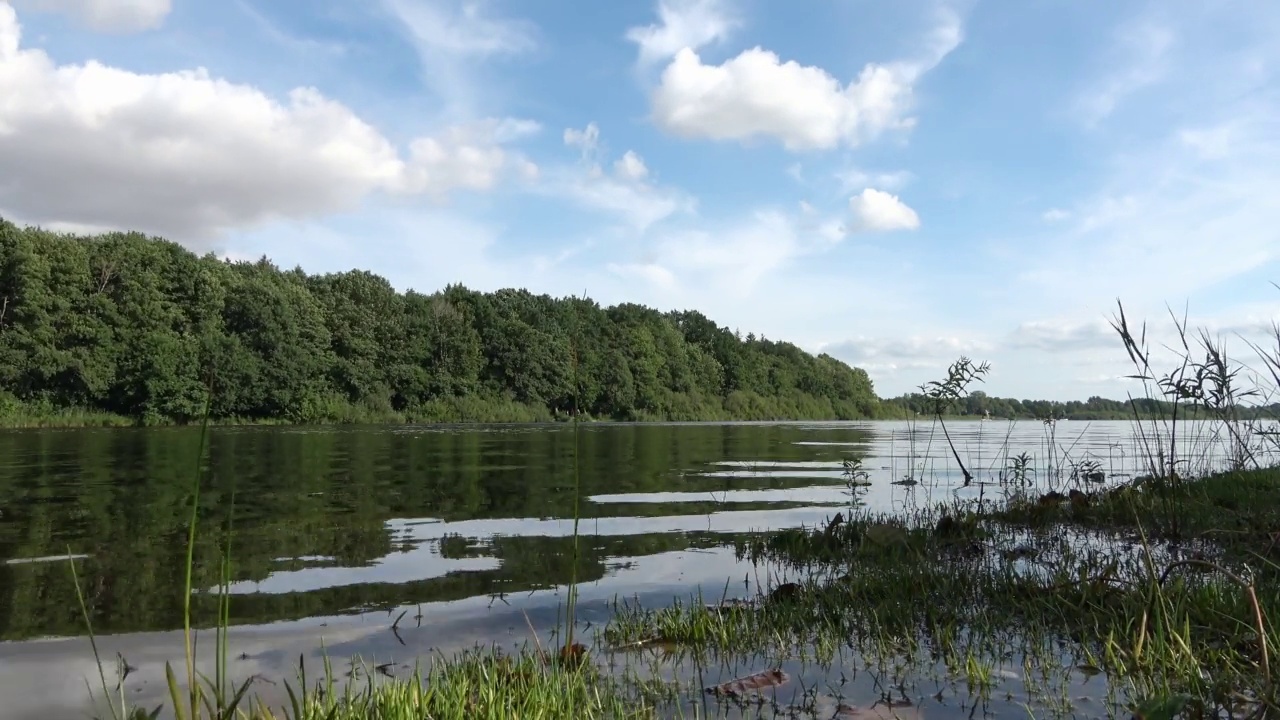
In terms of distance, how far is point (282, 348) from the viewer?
57.0 meters

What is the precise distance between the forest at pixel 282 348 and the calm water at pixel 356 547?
8411mm

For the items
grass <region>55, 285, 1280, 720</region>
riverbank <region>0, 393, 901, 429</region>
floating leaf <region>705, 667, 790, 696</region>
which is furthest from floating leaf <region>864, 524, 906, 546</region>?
floating leaf <region>705, 667, 790, 696</region>

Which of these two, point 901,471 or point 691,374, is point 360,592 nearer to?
point 901,471

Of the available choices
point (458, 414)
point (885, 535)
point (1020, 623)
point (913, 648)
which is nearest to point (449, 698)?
point (913, 648)

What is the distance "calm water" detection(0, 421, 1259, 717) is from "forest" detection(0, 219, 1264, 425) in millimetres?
8411

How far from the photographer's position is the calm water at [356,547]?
17.0 ft

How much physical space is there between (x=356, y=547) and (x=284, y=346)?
5366 cm

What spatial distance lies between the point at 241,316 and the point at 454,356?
18.6 m

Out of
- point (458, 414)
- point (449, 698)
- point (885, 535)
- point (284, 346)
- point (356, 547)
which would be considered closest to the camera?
point (449, 698)

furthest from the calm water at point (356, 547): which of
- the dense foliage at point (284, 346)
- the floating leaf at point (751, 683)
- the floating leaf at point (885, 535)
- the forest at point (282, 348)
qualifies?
the dense foliage at point (284, 346)

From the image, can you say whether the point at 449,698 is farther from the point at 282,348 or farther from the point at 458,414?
the point at 458,414

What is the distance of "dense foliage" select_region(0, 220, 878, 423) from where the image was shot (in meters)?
46.9

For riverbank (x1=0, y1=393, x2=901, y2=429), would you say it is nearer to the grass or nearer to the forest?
the forest

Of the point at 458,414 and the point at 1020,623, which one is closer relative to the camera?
the point at 1020,623
